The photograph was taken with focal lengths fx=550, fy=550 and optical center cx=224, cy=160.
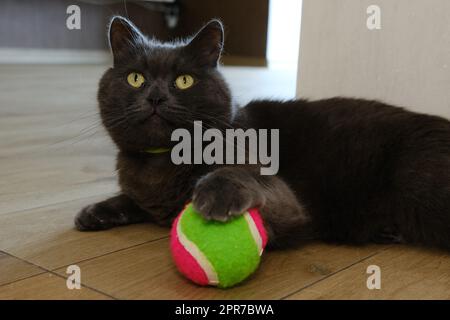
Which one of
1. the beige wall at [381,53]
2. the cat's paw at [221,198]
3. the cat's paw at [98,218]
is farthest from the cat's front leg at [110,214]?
the beige wall at [381,53]

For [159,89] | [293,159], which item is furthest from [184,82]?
[293,159]

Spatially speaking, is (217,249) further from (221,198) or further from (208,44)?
(208,44)

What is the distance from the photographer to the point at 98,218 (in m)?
1.22

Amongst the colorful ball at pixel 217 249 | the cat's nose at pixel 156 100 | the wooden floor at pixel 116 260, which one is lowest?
the wooden floor at pixel 116 260

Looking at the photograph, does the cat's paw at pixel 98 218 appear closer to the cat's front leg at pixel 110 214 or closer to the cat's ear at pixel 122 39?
the cat's front leg at pixel 110 214

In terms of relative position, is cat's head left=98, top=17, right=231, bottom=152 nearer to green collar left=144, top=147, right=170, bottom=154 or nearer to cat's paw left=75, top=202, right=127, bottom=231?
green collar left=144, top=147, right=170, bottom=154

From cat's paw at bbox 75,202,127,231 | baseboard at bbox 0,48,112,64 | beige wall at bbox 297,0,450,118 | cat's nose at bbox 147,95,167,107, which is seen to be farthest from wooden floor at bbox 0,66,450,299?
baseboard at bbox 0,48,112,64

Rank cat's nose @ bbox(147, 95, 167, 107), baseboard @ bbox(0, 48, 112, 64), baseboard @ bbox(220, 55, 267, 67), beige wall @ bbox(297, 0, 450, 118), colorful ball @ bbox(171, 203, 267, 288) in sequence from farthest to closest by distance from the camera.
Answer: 1. baseboard @ bbox(220, 55, 267, 67)
2. baseboard @ bbox(0, 48, 112, 64)
3. beige wall @ bbox(297, 0, 450, 118)
4. cat's nose @ bbox(147, 95, 167, 107)
5. colorful ball @ bbox(171, 203, 267, 288)

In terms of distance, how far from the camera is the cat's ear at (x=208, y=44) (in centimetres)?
121

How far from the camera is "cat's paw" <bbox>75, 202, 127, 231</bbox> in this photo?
1.22m

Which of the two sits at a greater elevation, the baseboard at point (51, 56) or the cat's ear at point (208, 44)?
the cat's ear at point (208, 44)

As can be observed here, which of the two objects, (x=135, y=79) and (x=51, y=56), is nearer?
(x=135, y=79)

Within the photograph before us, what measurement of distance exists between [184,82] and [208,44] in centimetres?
12

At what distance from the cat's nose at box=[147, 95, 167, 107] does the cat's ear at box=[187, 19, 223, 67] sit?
16 cm
